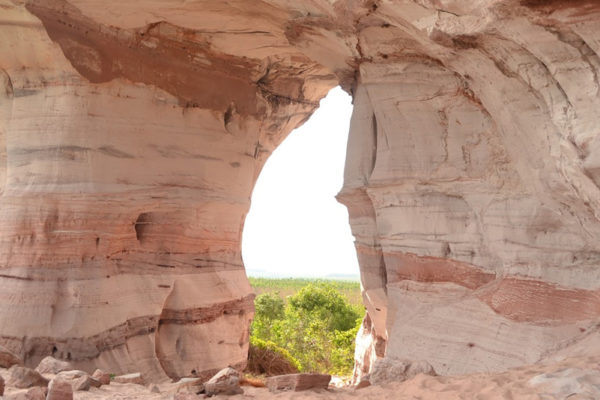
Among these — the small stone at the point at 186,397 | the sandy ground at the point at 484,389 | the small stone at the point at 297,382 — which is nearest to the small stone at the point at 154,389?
the sandy ground at the point at 484,389

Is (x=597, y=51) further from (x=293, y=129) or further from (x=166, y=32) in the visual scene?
(x=293, y=129)

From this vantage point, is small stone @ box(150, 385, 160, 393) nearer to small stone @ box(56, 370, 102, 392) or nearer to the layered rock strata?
small stone @ box(56, 370, 102, 392)

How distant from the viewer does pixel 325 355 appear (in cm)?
1514

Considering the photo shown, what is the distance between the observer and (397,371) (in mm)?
5457

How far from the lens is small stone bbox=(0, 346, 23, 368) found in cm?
646

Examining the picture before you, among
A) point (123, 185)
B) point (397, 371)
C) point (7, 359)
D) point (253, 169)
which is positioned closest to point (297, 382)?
point (397, 371)

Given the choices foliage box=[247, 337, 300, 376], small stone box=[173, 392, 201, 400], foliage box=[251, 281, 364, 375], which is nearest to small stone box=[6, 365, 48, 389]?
small stone box=[173, 392, 201, 400]

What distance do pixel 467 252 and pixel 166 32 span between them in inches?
A: 203

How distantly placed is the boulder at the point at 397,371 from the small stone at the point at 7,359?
→ 3967mm

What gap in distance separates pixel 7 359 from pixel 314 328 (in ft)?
33.9

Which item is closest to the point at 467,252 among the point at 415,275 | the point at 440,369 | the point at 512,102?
the point at 415,275

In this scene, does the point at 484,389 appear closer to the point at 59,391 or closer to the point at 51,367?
the point at 59,391

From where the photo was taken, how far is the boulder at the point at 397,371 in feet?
17.8

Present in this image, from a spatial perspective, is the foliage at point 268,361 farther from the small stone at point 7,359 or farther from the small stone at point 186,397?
the small stone at point 186,397
